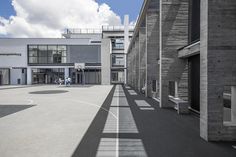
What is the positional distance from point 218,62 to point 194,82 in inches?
228

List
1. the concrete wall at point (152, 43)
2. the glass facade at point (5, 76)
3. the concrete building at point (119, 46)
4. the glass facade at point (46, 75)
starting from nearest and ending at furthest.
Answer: the concrete wall at point (152, 43)
the glass facade at point (5, 76)
the glass facade at point (46, 75)
the concrete building at point (119, 46)

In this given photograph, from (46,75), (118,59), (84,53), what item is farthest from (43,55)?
(118,59)

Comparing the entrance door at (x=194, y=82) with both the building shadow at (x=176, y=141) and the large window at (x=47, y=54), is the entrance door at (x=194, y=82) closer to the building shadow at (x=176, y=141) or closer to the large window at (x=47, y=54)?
the building shadow at (x=176, y=141)

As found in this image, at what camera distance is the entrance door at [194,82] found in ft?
38.2

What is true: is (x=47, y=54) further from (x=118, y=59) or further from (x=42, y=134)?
(x=42, y=134)

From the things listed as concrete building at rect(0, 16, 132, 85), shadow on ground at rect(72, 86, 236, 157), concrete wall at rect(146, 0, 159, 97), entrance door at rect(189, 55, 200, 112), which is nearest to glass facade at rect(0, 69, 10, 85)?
concrete building at rect(0, 16, 132, 85)

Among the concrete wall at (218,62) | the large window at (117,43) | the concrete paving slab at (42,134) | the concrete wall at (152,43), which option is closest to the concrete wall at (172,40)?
the concrete paving slab at (42,134)

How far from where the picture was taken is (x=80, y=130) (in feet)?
26.0

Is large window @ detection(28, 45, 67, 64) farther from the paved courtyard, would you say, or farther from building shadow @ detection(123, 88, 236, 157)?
building shadow @ detection(123, 88, 236, 157)

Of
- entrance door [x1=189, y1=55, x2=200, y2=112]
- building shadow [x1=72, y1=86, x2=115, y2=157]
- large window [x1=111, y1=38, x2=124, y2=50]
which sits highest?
large window [x1=111, y1=38, x2=124, y2=50]

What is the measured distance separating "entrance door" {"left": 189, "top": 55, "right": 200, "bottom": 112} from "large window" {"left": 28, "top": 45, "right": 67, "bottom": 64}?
37730 millimetres

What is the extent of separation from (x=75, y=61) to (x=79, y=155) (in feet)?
139

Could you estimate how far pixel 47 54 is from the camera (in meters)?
46.7

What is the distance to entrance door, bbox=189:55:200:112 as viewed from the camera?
1164 cm
